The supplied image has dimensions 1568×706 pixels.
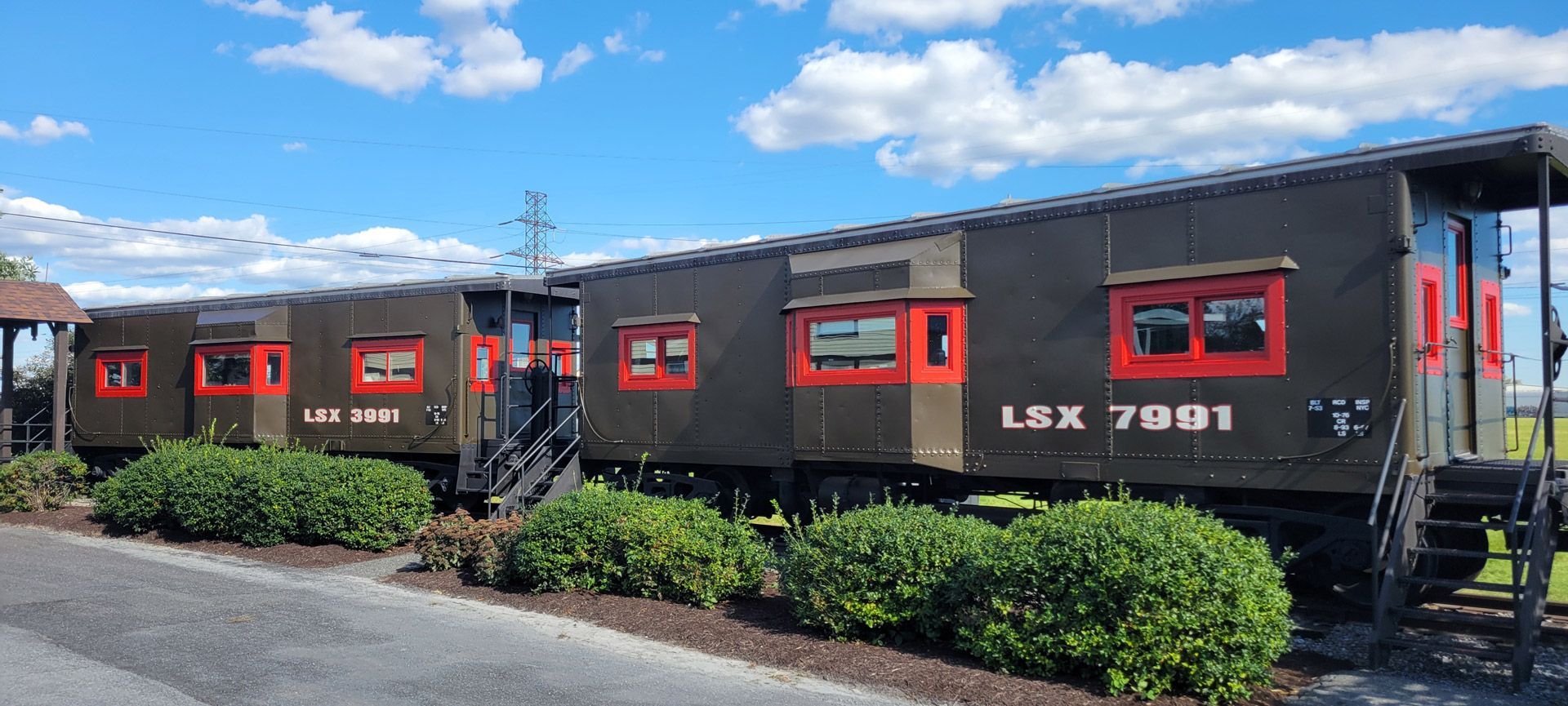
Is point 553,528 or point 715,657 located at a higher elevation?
point 553,528

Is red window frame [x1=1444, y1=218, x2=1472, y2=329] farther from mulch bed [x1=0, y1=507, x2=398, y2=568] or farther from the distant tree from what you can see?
the distant tree

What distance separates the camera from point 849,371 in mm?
10727

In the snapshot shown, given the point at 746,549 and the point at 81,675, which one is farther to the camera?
the point at 746,549

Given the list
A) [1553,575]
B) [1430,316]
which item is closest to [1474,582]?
[1430,316]

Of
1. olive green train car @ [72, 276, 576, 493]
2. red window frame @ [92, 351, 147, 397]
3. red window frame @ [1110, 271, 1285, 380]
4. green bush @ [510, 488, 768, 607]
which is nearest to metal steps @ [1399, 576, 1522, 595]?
red window frame @ [1110, 271, 1285, 380]

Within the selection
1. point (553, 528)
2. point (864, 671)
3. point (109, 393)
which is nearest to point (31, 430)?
point (109, 393)

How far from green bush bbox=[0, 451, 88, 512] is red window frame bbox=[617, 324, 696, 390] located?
9.65 metres

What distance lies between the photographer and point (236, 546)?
12.5 m

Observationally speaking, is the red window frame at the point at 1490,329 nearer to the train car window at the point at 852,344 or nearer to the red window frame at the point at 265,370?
the train car window at the point at 852,344

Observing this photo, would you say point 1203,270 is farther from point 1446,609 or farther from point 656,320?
point 656,320

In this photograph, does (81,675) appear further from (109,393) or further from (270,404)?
(109,393)

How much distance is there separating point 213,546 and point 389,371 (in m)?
3.74

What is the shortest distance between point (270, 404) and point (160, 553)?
477 centimetres

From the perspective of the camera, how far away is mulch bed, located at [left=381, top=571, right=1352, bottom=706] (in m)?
6.08
